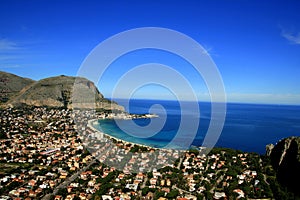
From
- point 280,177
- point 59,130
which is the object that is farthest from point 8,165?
point 280,177

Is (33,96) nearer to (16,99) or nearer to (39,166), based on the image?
(16,99)

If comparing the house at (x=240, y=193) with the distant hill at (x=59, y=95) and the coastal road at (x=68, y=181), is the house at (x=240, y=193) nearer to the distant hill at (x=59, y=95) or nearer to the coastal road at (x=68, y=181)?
the coastal road at (x=68, y=181)

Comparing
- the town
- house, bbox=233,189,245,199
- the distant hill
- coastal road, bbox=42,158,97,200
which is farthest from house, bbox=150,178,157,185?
the distant hill

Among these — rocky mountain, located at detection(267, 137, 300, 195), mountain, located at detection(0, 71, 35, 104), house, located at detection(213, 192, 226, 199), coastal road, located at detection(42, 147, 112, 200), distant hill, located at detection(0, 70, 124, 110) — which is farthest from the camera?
mountain, located at detection(0, 71, 35, 104)

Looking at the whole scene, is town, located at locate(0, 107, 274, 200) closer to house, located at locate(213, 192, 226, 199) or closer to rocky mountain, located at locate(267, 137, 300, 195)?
house, located at locate(213, 192, 226, 199)

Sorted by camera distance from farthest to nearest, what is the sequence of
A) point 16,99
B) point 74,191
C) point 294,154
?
1. point 16,99
2. point 294,154
3. point 74,191

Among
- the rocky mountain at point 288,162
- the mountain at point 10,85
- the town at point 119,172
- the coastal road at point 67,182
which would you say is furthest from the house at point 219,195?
the mountain at point 10,85
